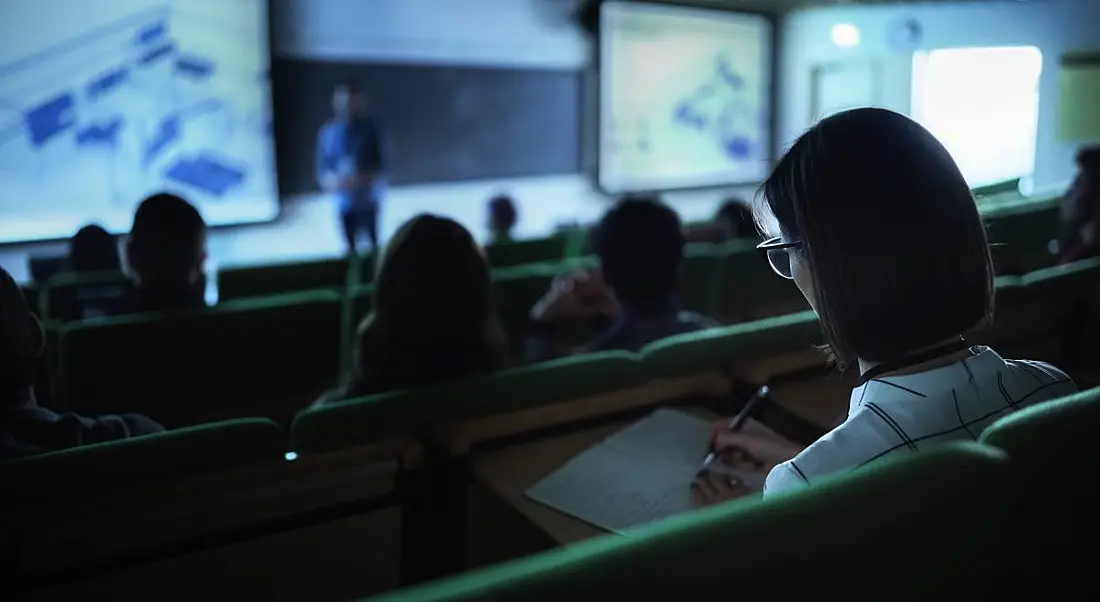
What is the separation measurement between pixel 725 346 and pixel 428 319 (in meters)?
0.71

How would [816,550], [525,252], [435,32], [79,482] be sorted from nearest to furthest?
1. [816,550]
2. [79,482]
3. [525,252]
4. [435,32]

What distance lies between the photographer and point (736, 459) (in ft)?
4.96

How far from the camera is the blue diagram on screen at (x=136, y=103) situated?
5699mm

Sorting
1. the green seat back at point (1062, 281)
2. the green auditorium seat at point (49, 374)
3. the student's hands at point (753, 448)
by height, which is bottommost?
the green auditorium seat at point (49, 374)

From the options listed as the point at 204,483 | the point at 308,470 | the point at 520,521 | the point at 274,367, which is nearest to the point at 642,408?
the point at 520,521

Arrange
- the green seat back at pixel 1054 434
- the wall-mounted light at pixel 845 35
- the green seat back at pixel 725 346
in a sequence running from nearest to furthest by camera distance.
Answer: the green seat back at pixel 1054 434
the green seat back at pixel 725 346
the wall-mounted light at pixel 845 35

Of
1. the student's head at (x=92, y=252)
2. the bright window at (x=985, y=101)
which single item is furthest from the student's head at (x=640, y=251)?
the bright window at (x=985, y=101)

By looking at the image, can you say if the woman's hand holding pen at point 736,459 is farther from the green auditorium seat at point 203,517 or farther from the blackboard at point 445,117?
the blackboard at point 445,117

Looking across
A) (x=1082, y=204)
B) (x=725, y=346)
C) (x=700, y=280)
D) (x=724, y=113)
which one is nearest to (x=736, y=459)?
(x=725, y=346)

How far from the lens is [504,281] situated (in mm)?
3412

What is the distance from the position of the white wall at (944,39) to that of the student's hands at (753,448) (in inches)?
267

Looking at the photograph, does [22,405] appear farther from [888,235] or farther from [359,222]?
[359,222]

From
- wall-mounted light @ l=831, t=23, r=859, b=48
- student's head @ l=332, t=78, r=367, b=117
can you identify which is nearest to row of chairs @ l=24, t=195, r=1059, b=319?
student's head @ l=332, t=78, r=367, b=117

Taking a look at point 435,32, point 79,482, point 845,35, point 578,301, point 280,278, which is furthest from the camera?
point 845,35
